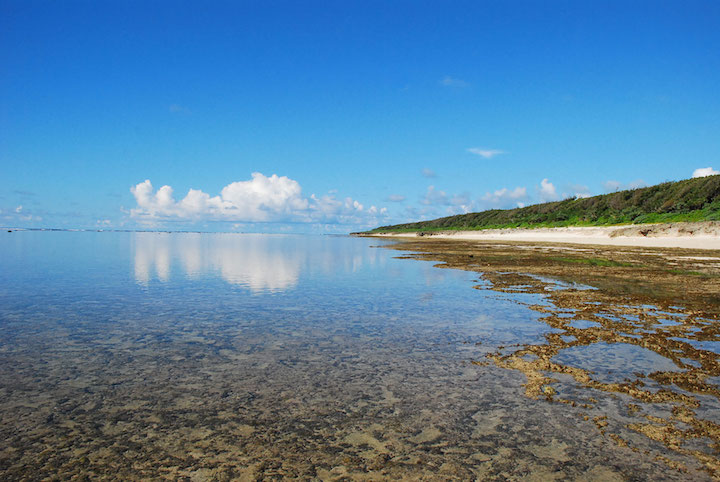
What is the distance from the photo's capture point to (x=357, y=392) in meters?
5.66

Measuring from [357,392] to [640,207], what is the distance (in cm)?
7973

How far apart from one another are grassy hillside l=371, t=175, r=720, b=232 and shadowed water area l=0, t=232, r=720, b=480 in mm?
54593

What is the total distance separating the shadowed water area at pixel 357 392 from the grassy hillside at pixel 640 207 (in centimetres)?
5459

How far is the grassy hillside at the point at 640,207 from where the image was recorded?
58.2 meters

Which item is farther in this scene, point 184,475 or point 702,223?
point 702,223

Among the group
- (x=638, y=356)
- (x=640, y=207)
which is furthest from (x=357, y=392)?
(x=640, y=207)

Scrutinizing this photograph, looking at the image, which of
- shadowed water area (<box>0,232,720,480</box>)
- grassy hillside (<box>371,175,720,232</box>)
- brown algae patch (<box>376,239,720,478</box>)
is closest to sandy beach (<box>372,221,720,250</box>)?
grassy hillside (<box>371,175,720,232</box>)

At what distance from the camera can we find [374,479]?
369 cm

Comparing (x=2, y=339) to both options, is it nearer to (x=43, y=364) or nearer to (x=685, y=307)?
(x=43, y=364)

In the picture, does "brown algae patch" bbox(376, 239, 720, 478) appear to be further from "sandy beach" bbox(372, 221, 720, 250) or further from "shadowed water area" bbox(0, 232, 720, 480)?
"sandy beach" bbox(372, 221, 720, 250)

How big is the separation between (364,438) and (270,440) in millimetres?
949

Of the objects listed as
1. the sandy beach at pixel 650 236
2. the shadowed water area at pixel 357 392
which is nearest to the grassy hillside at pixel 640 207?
the sandy beach at pixel 650 236

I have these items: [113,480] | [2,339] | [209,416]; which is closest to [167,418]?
[209,416]

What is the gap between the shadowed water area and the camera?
3.98 metres
